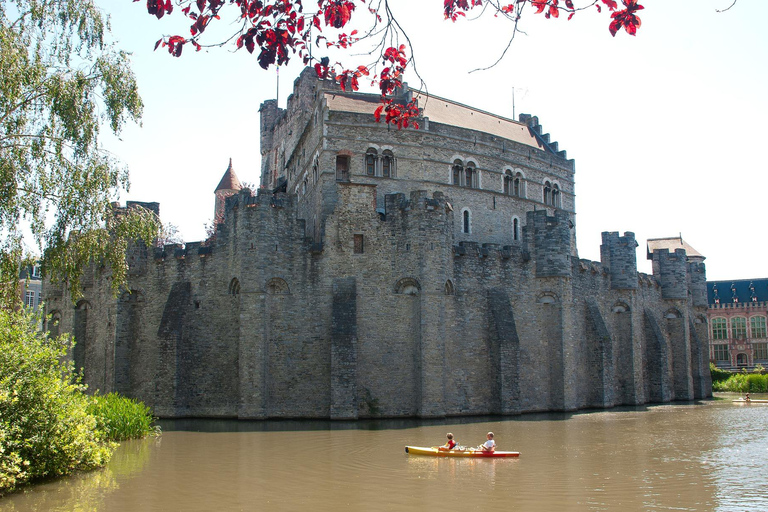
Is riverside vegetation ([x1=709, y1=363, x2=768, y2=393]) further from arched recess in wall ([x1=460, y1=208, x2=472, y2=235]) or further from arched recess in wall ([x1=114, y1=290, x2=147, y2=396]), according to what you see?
arched recess in wall ([x1=114, y1=290, x2=147, y2=396])

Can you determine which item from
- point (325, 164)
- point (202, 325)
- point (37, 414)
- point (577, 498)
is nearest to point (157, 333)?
point (202, 325)

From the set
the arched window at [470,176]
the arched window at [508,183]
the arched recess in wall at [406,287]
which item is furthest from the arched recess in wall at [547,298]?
the arched window at [508,183]

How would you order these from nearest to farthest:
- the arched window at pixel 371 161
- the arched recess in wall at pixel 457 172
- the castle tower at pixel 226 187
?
the arched window at pixel 371 161
the arched recess in wall at pixel 457 172
the castle tower at pixel 226 187

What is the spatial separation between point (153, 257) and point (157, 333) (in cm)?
334

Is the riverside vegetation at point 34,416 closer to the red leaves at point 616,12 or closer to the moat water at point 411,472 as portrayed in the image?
the moat water at point 411,472

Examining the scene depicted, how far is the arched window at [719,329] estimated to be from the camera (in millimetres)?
66938

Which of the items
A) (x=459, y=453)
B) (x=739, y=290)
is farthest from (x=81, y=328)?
(x=739, y=290)

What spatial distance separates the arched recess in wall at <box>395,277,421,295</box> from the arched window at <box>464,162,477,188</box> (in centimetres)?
1034

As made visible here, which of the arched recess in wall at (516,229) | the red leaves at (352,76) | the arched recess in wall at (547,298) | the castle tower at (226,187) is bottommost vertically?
the arched recess in wall at (547,298)

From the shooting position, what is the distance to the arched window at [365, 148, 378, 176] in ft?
110

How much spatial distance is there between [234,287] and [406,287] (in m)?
6.73

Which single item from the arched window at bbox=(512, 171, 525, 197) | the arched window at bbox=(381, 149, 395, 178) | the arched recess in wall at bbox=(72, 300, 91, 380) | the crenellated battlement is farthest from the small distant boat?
the crenellated battlement

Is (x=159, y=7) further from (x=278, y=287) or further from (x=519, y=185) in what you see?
(x=519, y=185)

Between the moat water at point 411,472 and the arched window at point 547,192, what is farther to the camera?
the arched window at point 547,192
